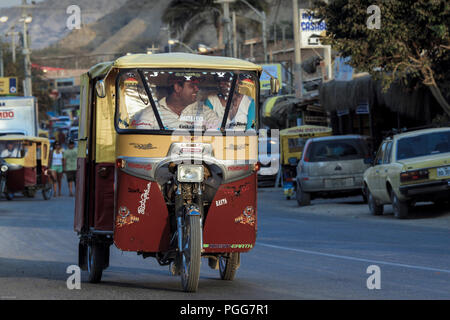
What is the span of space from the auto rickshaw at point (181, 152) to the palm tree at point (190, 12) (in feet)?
211

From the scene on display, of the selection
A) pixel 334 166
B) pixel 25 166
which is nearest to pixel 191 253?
pixel 334 166

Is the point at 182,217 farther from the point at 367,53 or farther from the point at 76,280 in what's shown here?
the point at 367,53

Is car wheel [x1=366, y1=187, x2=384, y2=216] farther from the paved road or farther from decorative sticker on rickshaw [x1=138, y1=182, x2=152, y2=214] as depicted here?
decorative sticker on rickshaw [x1=138, y1=182, x2=152, y2=214]

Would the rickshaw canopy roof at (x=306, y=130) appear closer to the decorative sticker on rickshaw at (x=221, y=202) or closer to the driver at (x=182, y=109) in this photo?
the driver at (x=182, y=109)

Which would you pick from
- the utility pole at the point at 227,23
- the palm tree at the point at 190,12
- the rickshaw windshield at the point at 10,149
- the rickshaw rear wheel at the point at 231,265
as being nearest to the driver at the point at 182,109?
the rickshaw rear wheel at the point at 231,265

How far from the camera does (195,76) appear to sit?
10.7 metres

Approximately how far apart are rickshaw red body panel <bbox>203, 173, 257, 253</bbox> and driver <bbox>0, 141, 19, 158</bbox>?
25958 mm

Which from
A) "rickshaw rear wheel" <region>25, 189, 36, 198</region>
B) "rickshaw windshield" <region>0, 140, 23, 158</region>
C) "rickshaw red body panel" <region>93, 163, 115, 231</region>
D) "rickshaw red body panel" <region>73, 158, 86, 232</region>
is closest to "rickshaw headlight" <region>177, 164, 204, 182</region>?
"rickshaw red body panel" <region>93, 163, 115, 231</region>

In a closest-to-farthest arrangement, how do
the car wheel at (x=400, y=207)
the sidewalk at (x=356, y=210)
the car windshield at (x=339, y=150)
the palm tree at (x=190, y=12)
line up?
1. the sidewalk at (x=356, y=210)
2. the car wheel at (x=400, y=207)
3. the car windshield at (x=339, y=150)
4. the palm tree at (x=190, y=12)

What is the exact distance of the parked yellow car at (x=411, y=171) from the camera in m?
19.9

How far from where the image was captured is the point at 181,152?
10.4 m
